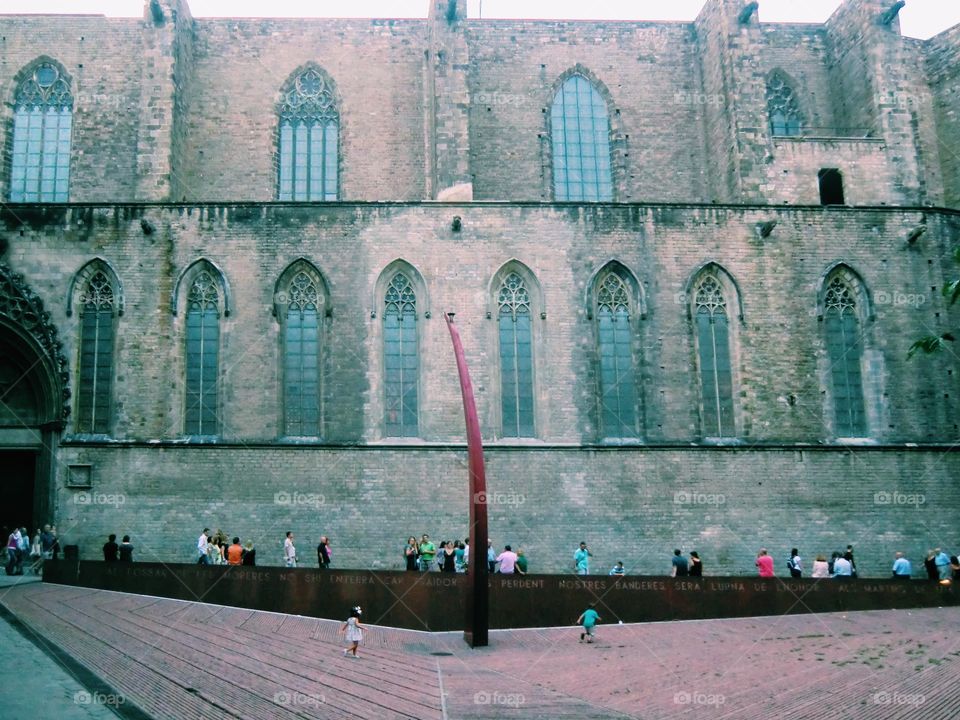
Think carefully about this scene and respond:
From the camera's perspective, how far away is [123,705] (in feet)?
32.2

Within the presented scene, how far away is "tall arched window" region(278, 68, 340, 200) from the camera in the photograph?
30.3 m

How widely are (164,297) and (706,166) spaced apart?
16287mm

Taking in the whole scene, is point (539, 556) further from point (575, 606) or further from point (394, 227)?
point (394, 227)

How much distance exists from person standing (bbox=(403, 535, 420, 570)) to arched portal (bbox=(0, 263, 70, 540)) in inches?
333

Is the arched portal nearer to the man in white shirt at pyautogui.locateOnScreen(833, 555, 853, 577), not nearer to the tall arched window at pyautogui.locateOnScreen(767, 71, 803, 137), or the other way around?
the man in white shirt at pyautogui.locateOnScreen(833, 555, 853, 577)

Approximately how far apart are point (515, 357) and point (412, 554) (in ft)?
19.3

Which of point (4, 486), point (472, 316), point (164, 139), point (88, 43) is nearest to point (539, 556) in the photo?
point (472, 316)

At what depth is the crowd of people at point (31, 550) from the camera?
2211 cm

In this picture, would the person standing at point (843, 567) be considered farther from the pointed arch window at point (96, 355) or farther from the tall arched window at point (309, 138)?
the tall arched window at point (309, 138)

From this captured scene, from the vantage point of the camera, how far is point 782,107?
32.3 meters

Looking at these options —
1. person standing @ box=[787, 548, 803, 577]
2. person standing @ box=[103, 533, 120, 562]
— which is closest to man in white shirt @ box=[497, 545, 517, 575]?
person standing @ box=[787, 548, 803, 577]

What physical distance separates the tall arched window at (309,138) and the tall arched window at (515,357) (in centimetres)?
749

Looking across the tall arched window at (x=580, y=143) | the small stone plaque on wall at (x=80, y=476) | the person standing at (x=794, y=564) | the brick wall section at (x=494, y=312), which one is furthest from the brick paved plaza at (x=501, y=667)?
the tall arched window at (x=580, y=143)

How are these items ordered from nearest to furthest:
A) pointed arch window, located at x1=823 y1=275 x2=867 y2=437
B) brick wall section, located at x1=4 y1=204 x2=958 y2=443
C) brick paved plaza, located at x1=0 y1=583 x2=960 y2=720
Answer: brick paved plaza, located at x1=0 y1=583 x2=960 y2=720 < brick wall section, located at x1=4 y1=204 x2=958 y2=443 < pointed arch window, located at x1=823 y1=275 x2=867 y2=437
